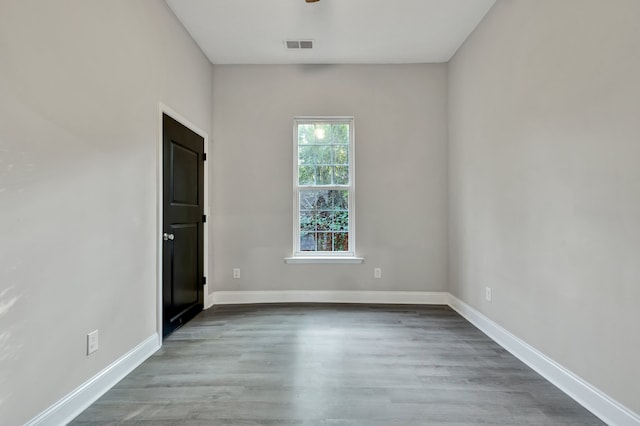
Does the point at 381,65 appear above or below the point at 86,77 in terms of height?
above

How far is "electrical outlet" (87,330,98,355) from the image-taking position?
1.80 m

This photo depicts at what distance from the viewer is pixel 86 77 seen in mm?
1796

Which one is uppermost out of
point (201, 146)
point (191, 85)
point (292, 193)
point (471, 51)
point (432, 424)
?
point (471, 51)

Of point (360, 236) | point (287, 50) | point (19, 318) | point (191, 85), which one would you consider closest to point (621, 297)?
point (360, 236)

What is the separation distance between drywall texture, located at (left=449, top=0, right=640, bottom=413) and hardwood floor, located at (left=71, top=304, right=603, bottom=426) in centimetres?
34

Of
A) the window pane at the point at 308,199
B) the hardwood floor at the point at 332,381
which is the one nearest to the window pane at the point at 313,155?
the window pane at the point at 308,199

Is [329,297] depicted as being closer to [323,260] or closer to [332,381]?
[323,260]

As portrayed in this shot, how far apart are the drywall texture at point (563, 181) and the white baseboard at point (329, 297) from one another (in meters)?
0.76

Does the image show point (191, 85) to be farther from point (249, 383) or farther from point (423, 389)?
point (423, 389)

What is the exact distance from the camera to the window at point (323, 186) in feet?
12.5

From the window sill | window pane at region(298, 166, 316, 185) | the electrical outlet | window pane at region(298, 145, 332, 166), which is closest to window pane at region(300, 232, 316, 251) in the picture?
the window sill

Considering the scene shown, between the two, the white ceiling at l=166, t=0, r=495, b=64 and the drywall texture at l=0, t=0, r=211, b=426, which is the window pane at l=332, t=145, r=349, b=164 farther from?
the drywall texture at l=0, t=0, r=211, b=426

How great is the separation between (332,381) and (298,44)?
313 cm

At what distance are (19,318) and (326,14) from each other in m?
2.99
